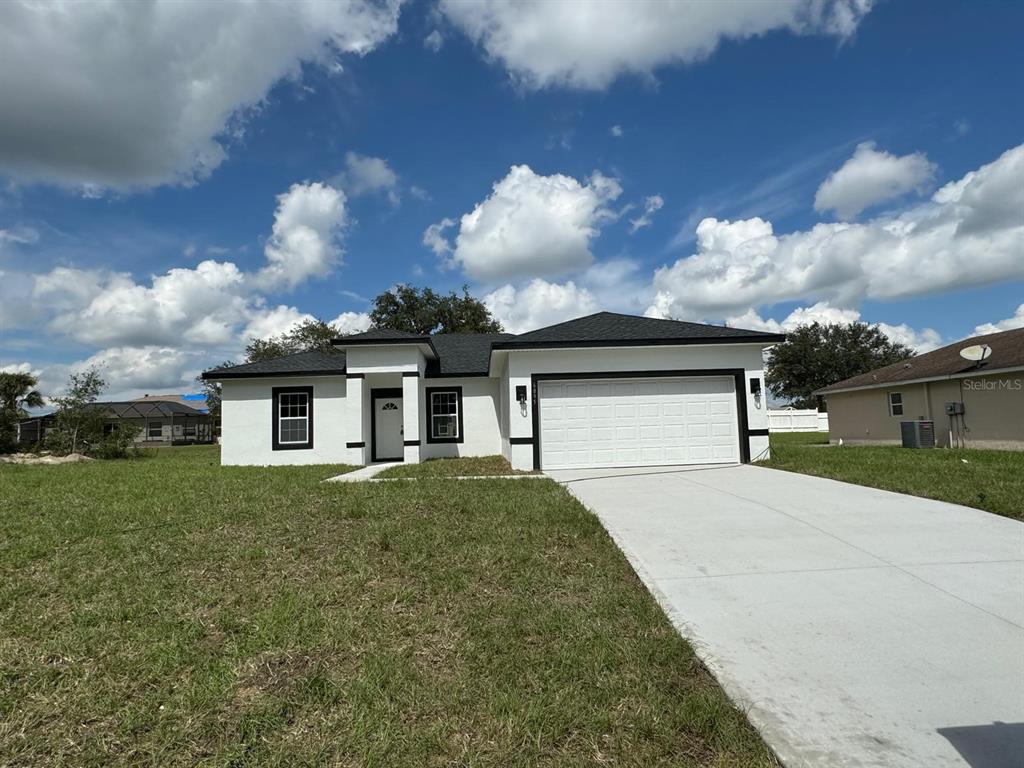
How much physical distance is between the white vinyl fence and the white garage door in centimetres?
2557

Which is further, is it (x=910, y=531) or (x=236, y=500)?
(x=236, y=500)

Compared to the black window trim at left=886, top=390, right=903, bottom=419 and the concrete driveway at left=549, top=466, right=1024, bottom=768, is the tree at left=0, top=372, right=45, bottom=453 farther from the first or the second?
the black window trim at left=886, top=390, right=903, bottom=419

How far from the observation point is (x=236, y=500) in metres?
7.44

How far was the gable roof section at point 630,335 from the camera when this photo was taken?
A: 12.2 meters

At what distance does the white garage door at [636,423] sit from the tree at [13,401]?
23.5 metres

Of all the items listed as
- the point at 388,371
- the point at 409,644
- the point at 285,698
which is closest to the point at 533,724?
the point at 409,644

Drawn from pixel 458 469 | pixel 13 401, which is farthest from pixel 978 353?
pixel 13 401

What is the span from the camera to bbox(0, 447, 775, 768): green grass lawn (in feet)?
8.78

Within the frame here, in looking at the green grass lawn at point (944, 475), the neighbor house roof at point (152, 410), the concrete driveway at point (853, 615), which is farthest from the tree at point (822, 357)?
the neighbor house roof at point (152, 410)

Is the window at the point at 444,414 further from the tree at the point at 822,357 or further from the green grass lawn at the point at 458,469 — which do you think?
the tree at the point at 822,357

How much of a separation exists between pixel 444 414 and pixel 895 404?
1655 cm

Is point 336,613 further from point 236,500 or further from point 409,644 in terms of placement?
point 236,500

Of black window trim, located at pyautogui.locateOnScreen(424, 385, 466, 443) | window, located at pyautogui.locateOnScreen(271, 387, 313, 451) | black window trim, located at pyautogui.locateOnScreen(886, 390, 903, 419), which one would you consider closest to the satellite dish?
black window trim, located at pyautogui.locateOnScreen(886, 390, 903, 419)

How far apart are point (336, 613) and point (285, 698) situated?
95cm
